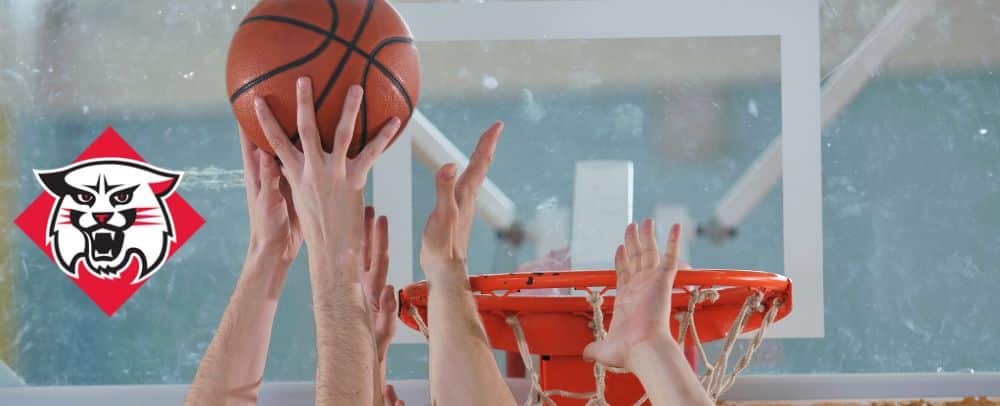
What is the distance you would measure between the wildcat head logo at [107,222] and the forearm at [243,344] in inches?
57.0

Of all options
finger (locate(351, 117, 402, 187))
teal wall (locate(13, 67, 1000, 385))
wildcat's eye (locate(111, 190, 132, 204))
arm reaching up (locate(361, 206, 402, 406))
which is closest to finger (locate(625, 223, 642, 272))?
finger (locate(351, 117, 402, 187))

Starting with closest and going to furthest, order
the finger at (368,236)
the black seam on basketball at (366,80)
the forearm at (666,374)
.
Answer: the forearm at (666,374) → the black seam on basketball at (366,80) → the finger at (368,236)

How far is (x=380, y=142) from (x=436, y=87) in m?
1.30

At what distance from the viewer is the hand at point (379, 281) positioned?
249 centimetres

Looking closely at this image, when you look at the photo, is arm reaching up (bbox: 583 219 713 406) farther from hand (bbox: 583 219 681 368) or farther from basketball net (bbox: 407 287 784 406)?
basketball net (bbox: 407 287 784 406)

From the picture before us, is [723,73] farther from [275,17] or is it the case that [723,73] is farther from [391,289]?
[275,17]

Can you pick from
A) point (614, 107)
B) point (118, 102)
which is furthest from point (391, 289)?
point (118, 102)

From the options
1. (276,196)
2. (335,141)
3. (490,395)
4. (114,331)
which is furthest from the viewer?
(114,331)

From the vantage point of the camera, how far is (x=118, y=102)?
11.6 feet

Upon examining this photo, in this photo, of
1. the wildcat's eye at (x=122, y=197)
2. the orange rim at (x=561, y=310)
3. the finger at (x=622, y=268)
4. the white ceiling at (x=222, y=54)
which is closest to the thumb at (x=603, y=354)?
the finger at (x=622, y=268)

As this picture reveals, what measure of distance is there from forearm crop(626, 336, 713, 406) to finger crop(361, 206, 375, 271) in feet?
2.26

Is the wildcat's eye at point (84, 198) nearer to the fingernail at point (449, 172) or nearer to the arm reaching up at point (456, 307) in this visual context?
the arm reaching up at point (456, 307)

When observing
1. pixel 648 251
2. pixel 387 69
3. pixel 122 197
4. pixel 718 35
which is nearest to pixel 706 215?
pixel 718 35

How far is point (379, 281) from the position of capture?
2.56m
